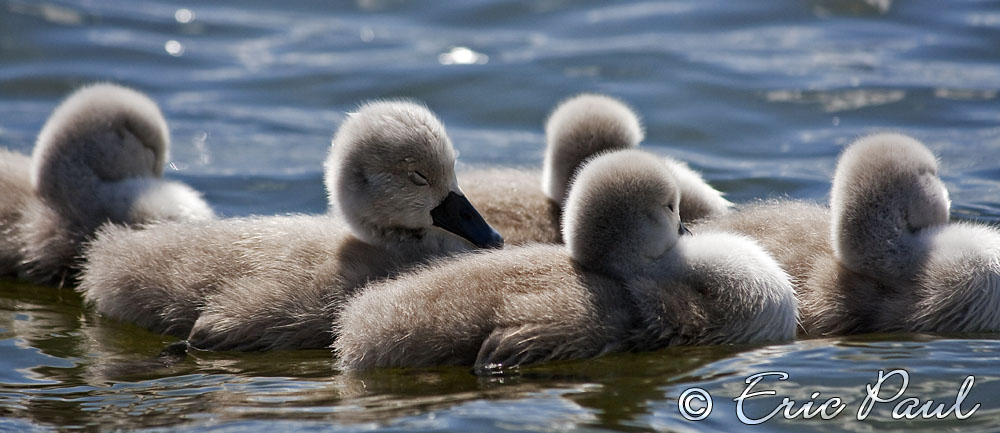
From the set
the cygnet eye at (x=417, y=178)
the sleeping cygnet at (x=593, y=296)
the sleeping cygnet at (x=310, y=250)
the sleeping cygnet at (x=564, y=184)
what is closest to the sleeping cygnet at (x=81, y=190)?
the sleeping cygnet at (x=310, y=250)

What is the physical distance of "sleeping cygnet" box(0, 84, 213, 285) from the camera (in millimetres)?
7816

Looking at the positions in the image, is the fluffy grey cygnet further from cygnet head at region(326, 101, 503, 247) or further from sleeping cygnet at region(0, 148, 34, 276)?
sleeping cygnet at region(0, 148, 34, 276)

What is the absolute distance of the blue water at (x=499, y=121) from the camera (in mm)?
5352

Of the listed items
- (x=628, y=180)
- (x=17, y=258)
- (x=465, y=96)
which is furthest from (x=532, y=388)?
(x=465, y=96)

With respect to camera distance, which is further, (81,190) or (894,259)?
(81,190)

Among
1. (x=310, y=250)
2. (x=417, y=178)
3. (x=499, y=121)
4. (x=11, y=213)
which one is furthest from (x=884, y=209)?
(x=499, y=121)

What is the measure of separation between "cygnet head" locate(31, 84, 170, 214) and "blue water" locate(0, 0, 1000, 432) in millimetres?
618

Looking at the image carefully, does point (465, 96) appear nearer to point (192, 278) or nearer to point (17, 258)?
point (17, 258)

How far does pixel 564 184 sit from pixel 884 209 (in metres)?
1.98

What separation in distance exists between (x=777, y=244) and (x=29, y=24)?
1048 cm

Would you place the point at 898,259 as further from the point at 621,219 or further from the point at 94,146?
the point at 94,146

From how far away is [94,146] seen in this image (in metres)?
8.09

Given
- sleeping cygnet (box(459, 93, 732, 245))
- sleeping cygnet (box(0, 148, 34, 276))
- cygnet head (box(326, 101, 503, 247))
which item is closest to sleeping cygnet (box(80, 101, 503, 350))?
cygnet head (box(326, 101, 503, 247))

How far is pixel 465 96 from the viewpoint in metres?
12.6
